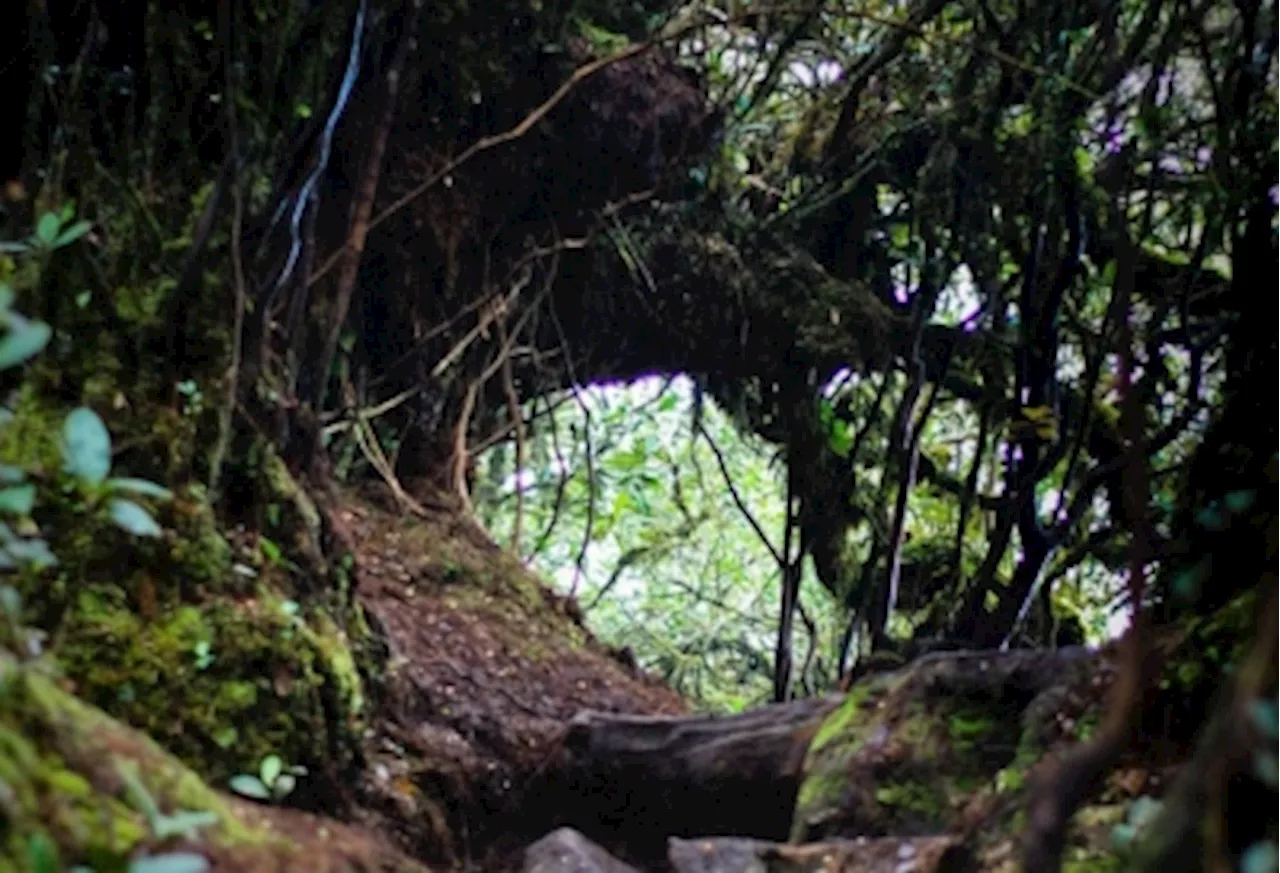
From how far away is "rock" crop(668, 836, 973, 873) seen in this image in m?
2.50

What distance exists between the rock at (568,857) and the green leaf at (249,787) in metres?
0.79

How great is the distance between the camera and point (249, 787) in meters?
2.28

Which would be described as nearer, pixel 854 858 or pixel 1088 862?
pixel 1088 862

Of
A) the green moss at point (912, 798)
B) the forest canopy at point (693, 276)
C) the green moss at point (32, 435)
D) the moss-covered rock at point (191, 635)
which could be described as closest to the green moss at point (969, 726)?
the green moss at point (912, 798)

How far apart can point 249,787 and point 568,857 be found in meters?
1.10

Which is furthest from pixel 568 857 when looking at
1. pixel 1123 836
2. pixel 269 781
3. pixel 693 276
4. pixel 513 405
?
pixel 693 276

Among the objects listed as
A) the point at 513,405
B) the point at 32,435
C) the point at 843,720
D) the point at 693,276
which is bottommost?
the point at 843,720

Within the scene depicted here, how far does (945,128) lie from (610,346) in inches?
61.2

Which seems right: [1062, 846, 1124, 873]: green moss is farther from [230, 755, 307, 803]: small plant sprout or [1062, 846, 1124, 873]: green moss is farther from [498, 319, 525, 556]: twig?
[498, 319, 525, 556]: twig

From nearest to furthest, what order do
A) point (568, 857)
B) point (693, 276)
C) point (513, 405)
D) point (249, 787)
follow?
point (249, 787) → point (568, 857) → point (513, 405) → point (693, 276)

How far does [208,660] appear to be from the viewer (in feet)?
8.50

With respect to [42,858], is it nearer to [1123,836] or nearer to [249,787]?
[249,787]

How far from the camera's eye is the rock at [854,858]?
2500mm

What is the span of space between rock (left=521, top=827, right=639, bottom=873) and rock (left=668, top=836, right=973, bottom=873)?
0.27 m
